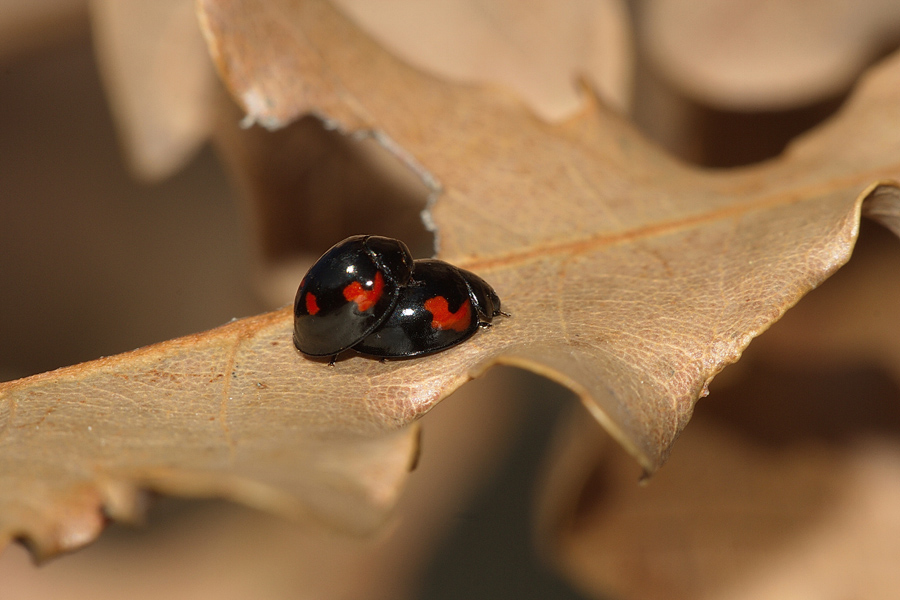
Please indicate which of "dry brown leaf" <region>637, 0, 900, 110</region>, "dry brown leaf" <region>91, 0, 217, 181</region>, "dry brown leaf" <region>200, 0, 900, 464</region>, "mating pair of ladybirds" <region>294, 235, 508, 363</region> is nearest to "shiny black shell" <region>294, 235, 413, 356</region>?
"mating pair of ladybirds" <region>294, 235, 508, 363</region>

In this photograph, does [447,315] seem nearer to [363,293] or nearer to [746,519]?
[363,293]

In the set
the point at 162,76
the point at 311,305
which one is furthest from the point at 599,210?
the point at 162,76

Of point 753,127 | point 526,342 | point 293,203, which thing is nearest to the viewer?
point 526,342

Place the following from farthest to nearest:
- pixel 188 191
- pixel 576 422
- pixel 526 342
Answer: pixel 188 191 → pixel 576 422 → pixel 526 342

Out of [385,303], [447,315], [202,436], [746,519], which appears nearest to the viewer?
[202,436]

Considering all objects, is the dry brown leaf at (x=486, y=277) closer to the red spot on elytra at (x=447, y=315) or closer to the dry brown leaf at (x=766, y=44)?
Answer: the red spot on elytra at (x=447, y=315)

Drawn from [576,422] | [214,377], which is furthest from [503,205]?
[576,422]

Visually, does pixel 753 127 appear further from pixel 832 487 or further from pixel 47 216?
pixel 47 216
